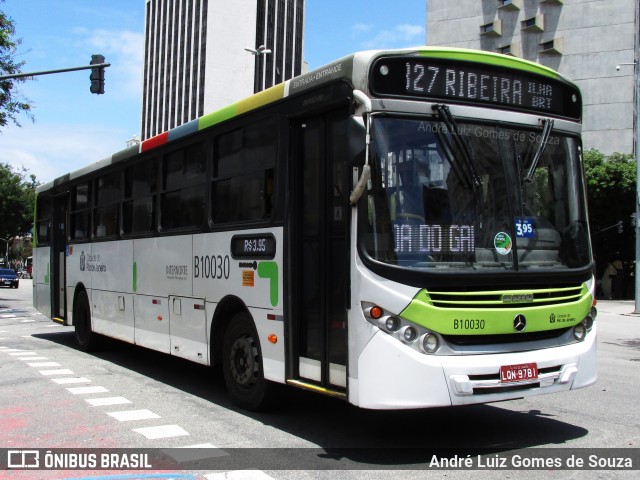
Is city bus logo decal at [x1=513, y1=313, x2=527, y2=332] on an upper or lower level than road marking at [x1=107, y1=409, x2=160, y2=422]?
upper

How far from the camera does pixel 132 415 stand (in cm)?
744

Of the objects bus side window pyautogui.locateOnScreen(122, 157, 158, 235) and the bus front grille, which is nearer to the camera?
the bus front grille

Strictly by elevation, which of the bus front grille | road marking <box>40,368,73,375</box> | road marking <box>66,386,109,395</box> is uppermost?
the bus front grille

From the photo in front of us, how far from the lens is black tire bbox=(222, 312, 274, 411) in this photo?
284 inches

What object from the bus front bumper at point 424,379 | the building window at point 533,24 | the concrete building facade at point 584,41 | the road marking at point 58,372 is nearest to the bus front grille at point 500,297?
the bus front bumper at point 424,379

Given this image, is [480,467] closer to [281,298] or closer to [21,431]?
[281,298]

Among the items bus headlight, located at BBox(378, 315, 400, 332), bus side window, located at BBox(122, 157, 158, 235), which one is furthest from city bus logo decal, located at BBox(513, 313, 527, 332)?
bus side window, located at BBox(122, 157, 158, 235)

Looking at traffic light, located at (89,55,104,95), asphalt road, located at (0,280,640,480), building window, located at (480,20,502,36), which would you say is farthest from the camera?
building window, located at (480,20,502,36)

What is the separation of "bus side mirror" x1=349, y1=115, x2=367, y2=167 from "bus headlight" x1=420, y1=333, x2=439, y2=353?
1426mm

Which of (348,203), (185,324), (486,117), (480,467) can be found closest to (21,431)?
(185,324)

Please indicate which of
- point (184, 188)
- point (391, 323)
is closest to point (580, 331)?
point (391, 323)

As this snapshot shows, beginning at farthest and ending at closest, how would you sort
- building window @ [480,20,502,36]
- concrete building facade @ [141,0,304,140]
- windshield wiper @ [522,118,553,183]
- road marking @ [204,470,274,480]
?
concrete building facade @ [141,0,304,140], building window @ [480,20,502,36], windshield wiper @ [522,118,553,183], road marking @ [204,470,274,480]

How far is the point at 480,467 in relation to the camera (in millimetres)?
5453

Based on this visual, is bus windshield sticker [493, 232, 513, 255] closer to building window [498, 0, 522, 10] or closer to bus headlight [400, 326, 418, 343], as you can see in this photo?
bus headlight [400, 326, 418, 343]
